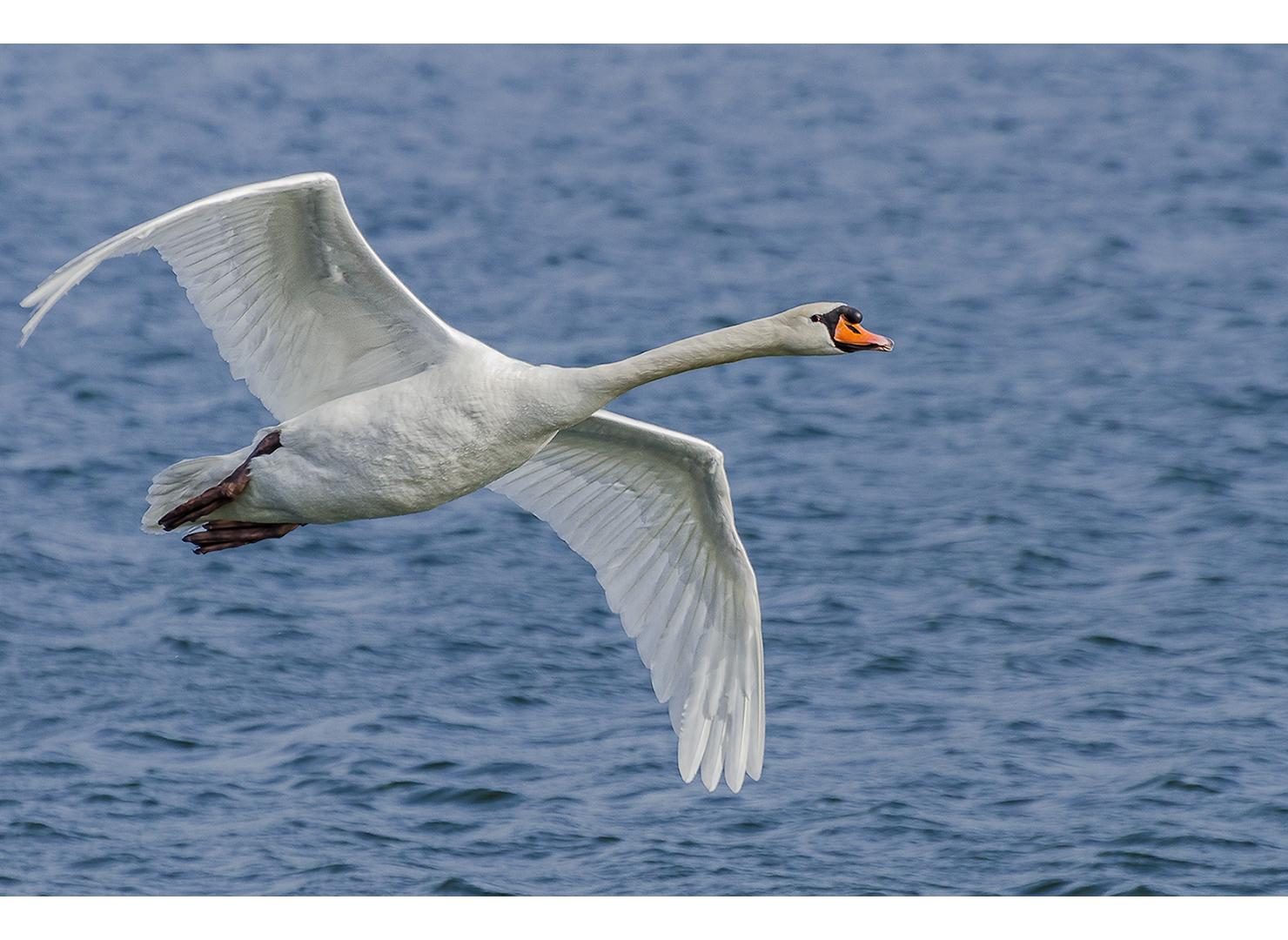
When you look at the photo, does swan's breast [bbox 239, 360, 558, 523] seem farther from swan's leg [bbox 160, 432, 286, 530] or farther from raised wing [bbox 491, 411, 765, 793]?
raised wing [bbox 491, 411, 765, 793]

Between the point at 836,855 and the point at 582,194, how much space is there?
16.3 meters

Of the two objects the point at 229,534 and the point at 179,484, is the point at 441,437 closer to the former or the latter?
the point at 229,534

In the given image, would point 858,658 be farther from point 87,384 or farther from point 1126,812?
point 87,384

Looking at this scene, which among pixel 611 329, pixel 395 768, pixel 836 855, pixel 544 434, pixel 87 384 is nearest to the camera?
pixel 544 434

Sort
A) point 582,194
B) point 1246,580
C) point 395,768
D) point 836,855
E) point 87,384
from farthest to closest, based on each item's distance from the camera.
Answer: point 582,194
point 87,384
point 1246,580
point 395,768
point 836,855

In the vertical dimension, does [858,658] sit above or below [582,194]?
below

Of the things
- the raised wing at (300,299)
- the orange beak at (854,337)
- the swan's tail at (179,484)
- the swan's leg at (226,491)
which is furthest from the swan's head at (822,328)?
the swan's tail at (179,484)

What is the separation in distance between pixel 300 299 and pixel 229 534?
1234 mm

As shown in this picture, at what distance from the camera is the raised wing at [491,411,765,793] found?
10.7 meters

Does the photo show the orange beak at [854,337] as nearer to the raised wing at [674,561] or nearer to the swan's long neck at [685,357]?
the swan's long neck at [685,357]

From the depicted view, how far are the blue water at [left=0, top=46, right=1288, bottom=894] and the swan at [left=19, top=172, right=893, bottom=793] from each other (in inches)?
98.5

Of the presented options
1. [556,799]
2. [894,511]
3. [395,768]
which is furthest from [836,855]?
[894,511]

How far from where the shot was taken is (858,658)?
615 inches

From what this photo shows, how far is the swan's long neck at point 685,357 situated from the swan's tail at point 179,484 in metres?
2.05
